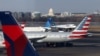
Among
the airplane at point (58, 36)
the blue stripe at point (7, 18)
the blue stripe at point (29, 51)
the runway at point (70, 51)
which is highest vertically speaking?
the blue stripe at point (7, 18)

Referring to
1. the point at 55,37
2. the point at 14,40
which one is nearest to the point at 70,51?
the point at 55,37

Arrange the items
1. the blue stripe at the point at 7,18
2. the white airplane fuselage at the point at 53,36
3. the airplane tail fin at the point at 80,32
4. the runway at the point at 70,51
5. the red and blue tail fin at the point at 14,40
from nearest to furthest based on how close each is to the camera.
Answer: the blue stripe at the point at 7,18, the red and blue tail fin at the point at 14,40, the runway at the point at 70,51, the white airplane fuselage at the point at 53,36, the airplane tail fin at the point at 80,32

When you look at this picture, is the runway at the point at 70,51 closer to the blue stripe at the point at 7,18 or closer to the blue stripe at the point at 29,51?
the blue stripe at the point at 29,51

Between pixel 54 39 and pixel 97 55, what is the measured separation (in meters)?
11.7

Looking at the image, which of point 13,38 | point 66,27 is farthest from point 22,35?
point 66,27

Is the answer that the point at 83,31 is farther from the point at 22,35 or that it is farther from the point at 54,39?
the point at 22,35

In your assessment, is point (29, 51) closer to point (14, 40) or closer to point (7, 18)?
point (14, 40)

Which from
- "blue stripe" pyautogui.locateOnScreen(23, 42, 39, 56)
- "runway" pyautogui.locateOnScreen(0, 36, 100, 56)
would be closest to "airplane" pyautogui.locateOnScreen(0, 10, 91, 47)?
"runway" pyautogui.locateOnScreen(0, 36, 100, 56)

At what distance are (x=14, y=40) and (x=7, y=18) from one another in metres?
0.69

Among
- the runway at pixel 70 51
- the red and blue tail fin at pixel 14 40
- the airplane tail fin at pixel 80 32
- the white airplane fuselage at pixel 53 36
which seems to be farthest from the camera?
the airplane tail fin at pixel 80 32

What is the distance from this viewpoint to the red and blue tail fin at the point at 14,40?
10.3 m

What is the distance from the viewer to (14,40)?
1034 centimetres

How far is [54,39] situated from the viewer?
148 feet

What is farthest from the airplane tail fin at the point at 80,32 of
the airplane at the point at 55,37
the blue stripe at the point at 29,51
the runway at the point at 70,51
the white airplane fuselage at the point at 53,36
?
the blue stripe at the point at 29,51
